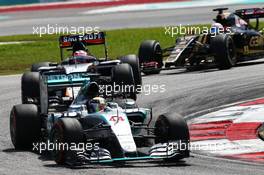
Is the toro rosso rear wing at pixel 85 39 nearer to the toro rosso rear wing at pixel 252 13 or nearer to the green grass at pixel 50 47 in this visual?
the toro rosso rear wing at pixel 252 13

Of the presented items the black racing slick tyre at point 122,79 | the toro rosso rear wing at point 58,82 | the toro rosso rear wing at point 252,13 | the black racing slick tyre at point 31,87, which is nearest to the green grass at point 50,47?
the toro rosso rear wing at point 252,13

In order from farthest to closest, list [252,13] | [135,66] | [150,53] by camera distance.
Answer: [252,13] → [150,53] → [135,66]

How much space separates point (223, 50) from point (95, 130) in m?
11.2

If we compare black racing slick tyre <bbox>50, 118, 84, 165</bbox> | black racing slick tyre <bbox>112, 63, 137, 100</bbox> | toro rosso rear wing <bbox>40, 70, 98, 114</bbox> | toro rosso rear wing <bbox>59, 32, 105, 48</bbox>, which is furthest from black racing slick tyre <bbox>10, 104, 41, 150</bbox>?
toro rosso rear wing <bbox>59, 32, 105, 48</bbox>

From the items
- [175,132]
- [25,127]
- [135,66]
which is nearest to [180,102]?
[135,66]

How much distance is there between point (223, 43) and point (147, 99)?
14.4ft

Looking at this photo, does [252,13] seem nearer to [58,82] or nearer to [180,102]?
[180,102]

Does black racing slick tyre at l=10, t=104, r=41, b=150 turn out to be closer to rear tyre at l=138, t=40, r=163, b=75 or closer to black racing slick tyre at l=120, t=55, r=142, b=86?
black racing slick tyre at l=120, t=55, r=142, b=86

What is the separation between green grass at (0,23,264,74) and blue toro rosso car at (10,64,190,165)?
13346mm

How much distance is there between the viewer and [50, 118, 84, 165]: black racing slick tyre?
12.4 meters

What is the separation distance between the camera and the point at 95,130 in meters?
12.9

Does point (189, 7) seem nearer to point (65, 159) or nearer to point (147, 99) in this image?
point (147, 99)

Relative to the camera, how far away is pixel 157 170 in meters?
12.0

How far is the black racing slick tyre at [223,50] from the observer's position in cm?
2353
